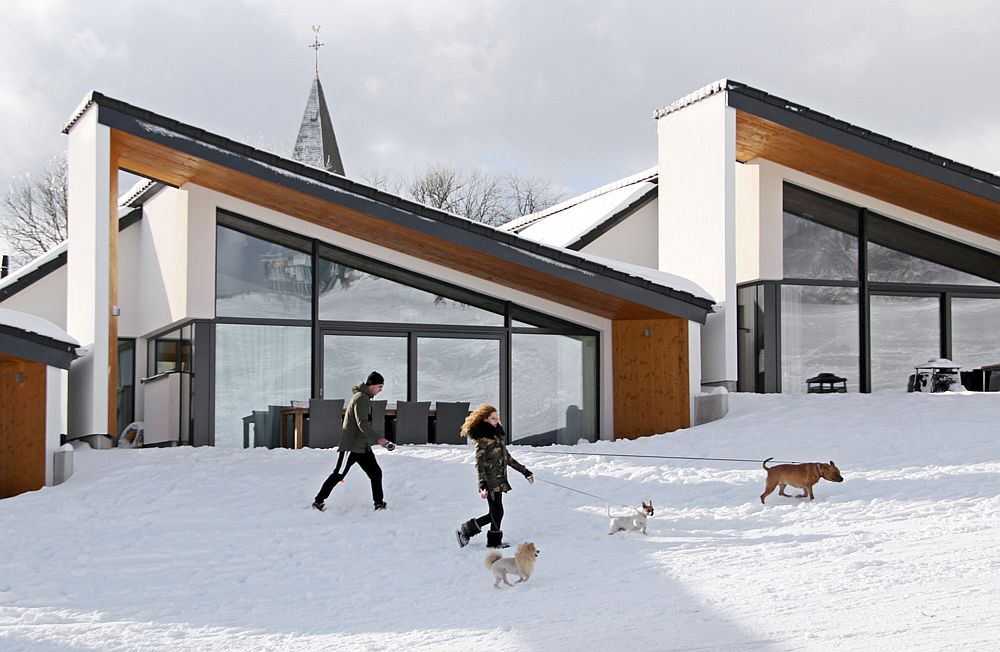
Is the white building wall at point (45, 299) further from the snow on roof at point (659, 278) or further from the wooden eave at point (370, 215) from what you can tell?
the snow on roof at point (659, 278)

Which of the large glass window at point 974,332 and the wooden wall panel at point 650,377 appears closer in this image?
the wooden wall panel at point 650,377

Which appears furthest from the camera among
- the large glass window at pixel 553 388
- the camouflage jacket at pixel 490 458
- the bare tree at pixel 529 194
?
the bare tree at pixel 529 194

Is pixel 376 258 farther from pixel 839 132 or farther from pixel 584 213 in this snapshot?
pixel 839 132

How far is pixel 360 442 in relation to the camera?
10914mm

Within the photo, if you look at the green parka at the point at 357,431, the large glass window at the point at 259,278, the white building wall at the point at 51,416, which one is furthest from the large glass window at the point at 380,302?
the green parka at the point at 357,431

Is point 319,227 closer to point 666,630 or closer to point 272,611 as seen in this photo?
point 272,611

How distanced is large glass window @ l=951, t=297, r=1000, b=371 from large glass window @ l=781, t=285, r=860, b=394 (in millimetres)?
2010

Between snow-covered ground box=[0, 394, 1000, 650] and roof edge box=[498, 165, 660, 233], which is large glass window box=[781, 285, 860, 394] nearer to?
snow-covered ground box=[0, 394, 1000, 650]

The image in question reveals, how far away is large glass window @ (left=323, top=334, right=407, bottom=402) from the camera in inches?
648

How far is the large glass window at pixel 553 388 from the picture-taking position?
17.3 metres

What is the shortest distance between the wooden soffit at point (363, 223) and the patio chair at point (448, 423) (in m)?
2.24

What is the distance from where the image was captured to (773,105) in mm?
16500

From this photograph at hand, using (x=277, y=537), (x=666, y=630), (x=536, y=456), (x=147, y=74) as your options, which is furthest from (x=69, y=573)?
(x=147, y=74)

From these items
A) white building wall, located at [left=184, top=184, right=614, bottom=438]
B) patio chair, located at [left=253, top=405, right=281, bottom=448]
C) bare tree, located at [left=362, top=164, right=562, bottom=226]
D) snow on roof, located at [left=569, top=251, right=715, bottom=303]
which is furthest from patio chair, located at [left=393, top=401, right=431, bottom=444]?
bare tree, located at [left=362, top=164, right=562, bottom=226]
